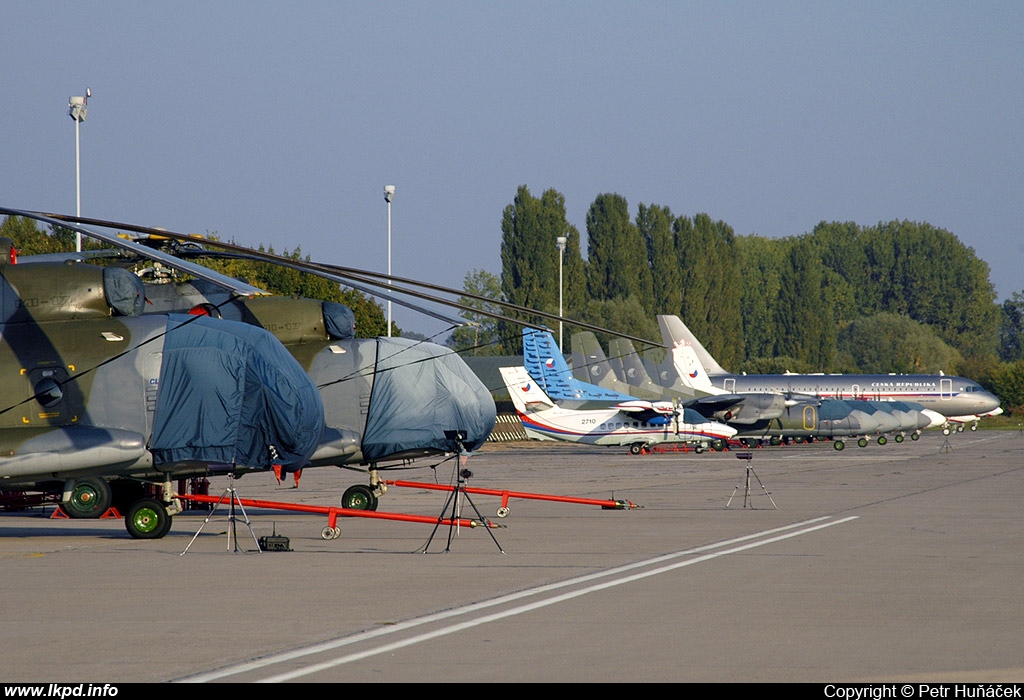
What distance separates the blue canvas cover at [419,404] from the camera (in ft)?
64.4

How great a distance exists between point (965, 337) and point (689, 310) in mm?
47018

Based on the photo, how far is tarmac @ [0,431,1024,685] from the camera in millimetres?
7637

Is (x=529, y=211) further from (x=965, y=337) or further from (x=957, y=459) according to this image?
(x=965, y=337)

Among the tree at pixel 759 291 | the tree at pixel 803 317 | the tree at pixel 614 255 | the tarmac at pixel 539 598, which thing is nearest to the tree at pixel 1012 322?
the tree at pixel 759 291

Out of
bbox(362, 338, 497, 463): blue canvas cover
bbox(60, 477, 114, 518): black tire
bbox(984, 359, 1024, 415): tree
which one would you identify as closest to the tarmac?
bbox(60, 477, 114, 518): black tire

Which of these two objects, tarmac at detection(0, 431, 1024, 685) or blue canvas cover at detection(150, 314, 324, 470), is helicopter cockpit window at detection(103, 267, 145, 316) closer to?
blue canvas cover at detection(150, 314, 324, 470)

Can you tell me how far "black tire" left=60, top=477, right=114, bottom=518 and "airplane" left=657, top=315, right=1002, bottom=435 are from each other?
4446 centimetres

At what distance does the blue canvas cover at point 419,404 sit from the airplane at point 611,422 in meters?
25.1

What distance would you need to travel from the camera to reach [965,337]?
123688mm

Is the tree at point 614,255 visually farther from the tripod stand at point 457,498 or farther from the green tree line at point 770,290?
the tripod stand at point 457,498

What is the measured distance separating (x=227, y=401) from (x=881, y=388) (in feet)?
157

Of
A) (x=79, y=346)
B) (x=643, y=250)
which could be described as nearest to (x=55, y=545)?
(x=79, y=346)

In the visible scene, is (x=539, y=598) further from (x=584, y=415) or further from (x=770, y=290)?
(x=770, y=290)

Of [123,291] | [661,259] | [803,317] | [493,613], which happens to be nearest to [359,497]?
[123,291]
